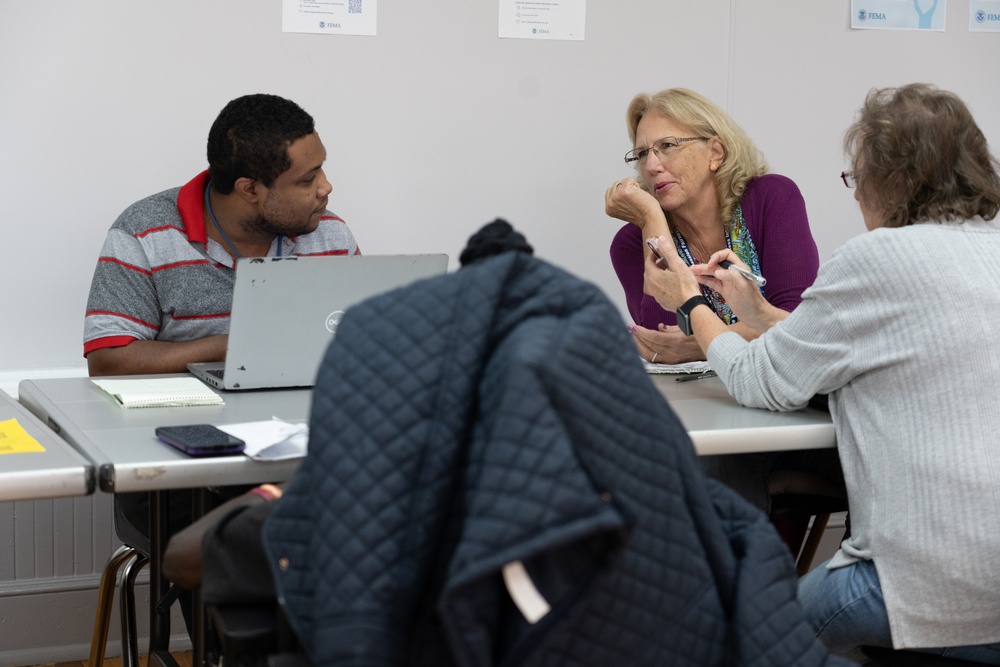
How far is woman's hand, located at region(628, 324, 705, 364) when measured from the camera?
90.3 inches

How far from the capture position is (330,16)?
2.72 meters

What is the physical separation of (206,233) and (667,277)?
1042 mm

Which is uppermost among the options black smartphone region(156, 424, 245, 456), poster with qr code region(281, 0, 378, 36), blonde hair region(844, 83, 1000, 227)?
poster with qr code region(281, 0, 378, 36)

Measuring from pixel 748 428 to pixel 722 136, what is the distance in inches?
46.1

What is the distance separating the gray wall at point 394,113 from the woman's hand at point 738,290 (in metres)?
0.94

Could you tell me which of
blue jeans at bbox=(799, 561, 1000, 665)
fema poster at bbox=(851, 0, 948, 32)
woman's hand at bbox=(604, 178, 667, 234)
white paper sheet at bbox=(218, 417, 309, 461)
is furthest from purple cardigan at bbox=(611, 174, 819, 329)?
white paper sheet at bbox=(218, 417, 309, 461)

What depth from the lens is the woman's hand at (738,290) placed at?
2076 mm

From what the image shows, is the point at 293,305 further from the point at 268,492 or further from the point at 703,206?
the point at 703,206

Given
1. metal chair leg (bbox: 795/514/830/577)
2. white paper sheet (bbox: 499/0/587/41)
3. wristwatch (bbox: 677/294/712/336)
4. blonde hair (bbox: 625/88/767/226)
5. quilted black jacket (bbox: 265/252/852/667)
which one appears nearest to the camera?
quilted black jacket (bbox: 265/252/852/667)

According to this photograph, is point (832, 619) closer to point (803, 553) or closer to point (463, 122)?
point (803, 553)

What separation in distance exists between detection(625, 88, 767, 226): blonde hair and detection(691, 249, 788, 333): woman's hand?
0.54 meters

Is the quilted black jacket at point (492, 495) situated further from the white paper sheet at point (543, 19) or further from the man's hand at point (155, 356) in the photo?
the white paper sheet at point (543, 19)

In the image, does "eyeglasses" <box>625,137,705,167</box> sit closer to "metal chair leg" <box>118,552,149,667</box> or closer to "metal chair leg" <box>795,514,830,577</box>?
"metal chair leg" <box>795,514,830,577</box>

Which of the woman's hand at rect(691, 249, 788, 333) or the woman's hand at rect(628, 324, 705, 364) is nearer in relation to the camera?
the woman's hand at rect(691, 249, 788, 333)
